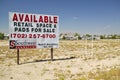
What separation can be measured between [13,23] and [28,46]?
7.76 ft

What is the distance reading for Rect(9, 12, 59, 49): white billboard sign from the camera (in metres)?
17.3

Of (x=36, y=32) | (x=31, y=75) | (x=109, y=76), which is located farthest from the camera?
(x=36, y=32)

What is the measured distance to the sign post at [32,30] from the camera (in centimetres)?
1730

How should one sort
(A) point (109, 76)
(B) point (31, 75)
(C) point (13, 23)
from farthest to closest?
1. (C) point (13, 23)
2. (B) point (31, 75)
3. (A) point (109, 76)

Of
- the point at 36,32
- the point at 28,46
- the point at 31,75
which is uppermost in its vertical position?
the point at 36,32

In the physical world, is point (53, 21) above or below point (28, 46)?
above

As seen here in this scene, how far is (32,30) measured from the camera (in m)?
18.2

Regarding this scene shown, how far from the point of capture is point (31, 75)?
42.2ft

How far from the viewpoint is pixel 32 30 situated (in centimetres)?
1822

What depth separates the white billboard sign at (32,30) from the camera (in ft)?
56.7

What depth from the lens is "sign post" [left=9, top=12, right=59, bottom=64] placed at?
681 inches

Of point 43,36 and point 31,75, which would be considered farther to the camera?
point 43,36

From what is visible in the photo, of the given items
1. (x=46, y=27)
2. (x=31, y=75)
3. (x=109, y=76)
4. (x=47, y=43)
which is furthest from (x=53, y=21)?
(x=109, y=76)

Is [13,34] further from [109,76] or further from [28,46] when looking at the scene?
[109,76]
